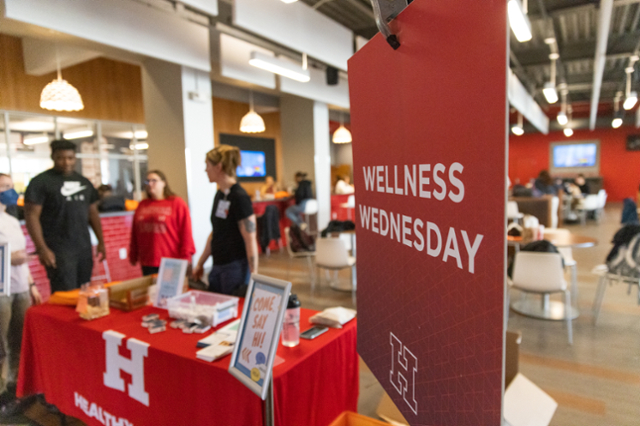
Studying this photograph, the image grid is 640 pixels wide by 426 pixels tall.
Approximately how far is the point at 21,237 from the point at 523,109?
437 inches

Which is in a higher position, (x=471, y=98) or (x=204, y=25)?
(x=204, y=25)

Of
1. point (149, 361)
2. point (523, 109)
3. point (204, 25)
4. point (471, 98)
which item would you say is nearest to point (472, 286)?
point (471, 98)

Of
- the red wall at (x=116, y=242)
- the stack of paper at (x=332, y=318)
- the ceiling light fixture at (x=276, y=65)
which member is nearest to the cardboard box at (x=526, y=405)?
the stack of paper at (x=332, y=318)

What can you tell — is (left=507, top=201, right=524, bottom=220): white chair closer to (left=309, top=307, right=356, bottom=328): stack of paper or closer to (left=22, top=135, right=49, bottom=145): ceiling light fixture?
(left=309, top=307, right=356, bottom=328): stack of paper

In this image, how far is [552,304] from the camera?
13.7ft

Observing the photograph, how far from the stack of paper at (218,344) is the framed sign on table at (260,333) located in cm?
19

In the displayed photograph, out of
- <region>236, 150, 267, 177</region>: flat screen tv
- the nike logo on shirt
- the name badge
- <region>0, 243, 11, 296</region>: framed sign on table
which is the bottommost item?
<region>0, 243, 11, 296</region>: framed sign on table

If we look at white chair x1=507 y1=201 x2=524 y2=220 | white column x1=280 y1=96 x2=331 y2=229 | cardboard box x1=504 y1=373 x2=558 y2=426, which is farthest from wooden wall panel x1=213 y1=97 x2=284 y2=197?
cardboard box x1=504 y1=373 x2=558 y2=426

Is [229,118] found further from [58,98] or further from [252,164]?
[58,98]

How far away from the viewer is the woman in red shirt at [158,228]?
278 cm

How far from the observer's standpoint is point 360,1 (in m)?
5.36

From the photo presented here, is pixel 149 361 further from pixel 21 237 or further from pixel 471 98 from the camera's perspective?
pixel 471 98

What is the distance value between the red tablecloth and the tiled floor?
433 millimetres

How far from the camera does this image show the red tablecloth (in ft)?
4.40
